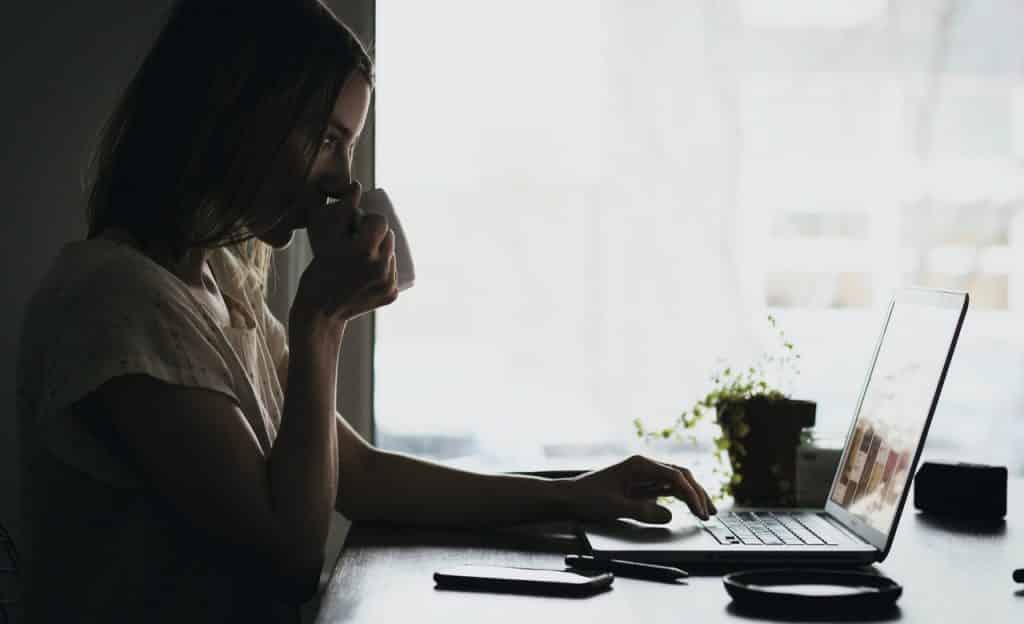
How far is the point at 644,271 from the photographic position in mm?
2299

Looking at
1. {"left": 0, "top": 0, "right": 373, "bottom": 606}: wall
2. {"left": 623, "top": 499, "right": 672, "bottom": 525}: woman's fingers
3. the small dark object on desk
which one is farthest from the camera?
{"left": 0, "top": 0, "right": 373, "bottom": 606}: wall

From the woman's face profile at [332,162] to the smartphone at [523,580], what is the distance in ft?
1.44

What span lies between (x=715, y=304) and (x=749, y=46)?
52 cm

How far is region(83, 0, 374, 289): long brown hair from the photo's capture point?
1183 millimetres

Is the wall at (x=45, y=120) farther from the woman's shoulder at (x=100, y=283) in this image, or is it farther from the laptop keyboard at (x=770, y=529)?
the laptop keyboard at (x=770, y=529)

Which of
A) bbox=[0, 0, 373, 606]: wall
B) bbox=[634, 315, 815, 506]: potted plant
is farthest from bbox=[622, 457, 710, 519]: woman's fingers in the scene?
bbox=[0, 0, 373, 606]: wall

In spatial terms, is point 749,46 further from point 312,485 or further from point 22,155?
point 312,485

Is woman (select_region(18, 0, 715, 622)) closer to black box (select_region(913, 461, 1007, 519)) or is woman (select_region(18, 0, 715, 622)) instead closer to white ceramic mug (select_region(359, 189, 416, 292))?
white ceramic mug (select_region(359, 189, 416, 292))

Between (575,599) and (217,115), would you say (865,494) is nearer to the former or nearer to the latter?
(575,599)

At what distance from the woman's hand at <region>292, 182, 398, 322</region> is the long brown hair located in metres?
0.05

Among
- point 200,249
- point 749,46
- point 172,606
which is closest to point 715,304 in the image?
point 749,46

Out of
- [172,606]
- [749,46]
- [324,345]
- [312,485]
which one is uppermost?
[749,46]

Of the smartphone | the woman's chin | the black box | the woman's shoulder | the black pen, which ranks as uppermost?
the woman's chin

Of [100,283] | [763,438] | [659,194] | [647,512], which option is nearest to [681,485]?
[647,512]
